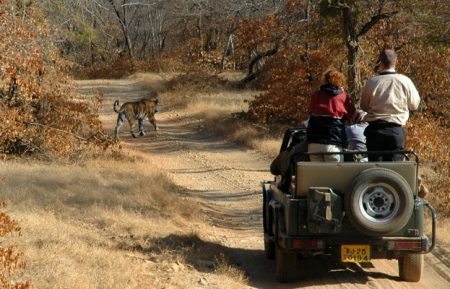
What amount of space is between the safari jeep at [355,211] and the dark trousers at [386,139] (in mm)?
414

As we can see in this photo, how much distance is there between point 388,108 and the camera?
732cm

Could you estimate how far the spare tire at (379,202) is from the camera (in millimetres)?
6711

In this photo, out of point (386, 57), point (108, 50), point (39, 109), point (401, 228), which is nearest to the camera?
point (401, 228)

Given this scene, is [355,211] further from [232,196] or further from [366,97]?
[232,196]

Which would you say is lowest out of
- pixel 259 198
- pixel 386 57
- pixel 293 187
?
pixel 259 198

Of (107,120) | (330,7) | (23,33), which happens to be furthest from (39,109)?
(107,120)

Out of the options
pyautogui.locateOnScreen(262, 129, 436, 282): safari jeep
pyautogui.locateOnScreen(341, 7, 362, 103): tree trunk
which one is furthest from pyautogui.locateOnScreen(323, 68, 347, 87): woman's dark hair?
pyautogui.locateOnScreen(341, 7, 362, 103): tree trunk

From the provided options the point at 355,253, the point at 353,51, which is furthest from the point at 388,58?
the point at 353,51

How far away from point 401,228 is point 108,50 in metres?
53.1

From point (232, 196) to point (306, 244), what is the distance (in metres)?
6.76

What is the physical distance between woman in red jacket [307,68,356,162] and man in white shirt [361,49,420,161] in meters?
0.34

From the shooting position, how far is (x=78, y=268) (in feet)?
23.3

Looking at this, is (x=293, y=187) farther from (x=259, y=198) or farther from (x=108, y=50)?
(x=108, y=50)

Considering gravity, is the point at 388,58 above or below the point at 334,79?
above
